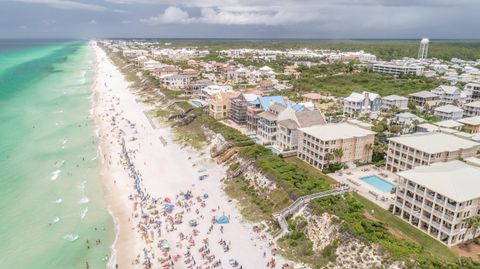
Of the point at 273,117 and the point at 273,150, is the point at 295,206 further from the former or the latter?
the point at 273,117

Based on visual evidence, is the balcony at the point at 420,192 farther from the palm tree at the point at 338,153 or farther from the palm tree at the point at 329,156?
the palm tree at the point at 338,153

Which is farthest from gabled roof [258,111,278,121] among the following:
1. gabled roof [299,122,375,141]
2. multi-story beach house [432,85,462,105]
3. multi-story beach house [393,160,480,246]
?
multi-story beach house [432,85,462,105]

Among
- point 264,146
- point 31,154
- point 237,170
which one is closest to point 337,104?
point 264,146

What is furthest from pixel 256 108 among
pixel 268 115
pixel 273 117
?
pixel 273 117

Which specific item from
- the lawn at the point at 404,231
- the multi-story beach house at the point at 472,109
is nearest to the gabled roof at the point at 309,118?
the lawn at the point at 404,231

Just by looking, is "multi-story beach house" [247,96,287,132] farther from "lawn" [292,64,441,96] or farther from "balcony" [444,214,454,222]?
"lawn" [292,64,441,96]
